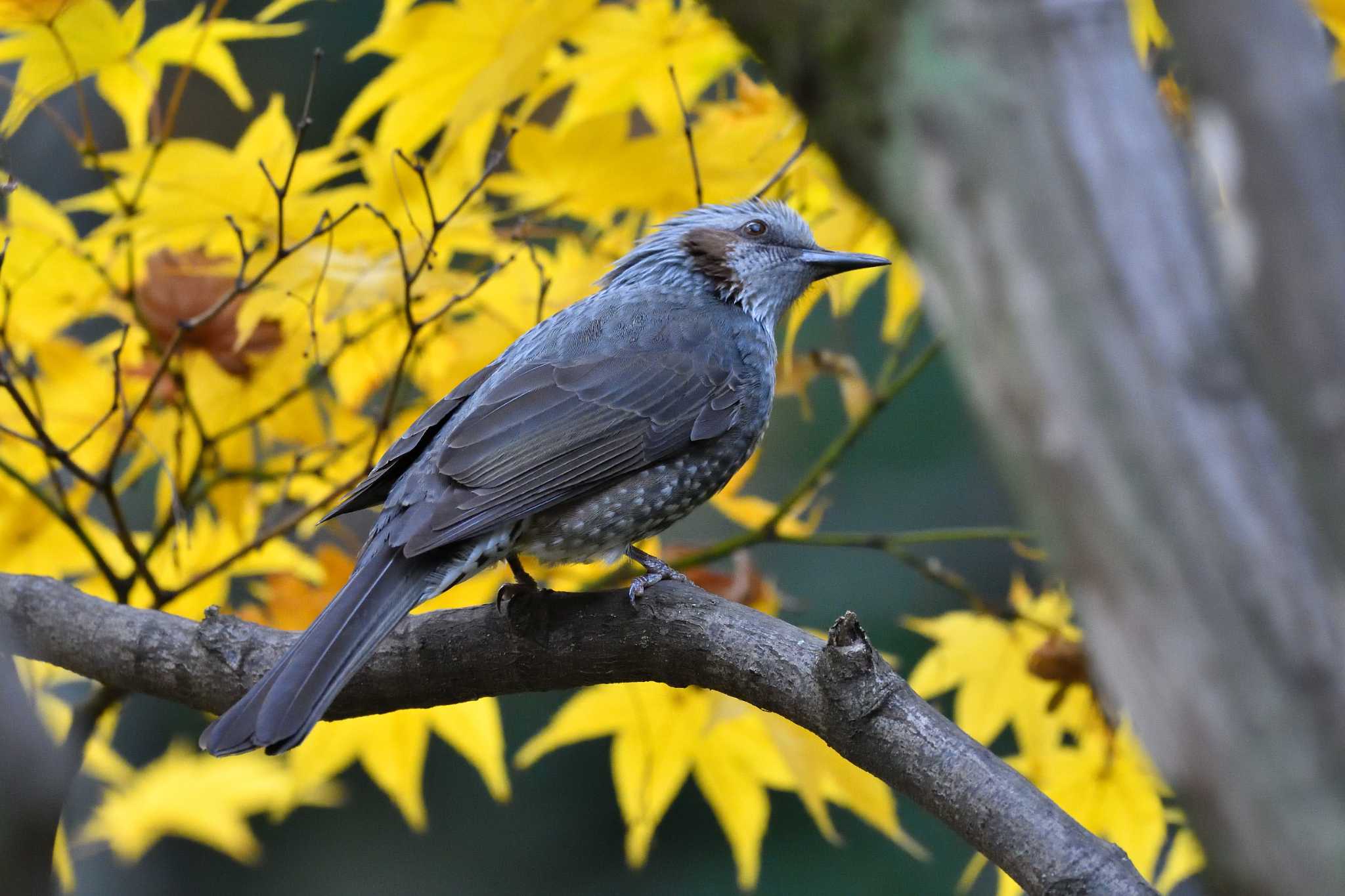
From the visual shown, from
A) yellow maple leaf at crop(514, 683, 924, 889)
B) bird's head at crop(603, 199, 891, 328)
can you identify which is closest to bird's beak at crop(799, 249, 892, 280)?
bird's head at crop(603, 199, 891, 328)

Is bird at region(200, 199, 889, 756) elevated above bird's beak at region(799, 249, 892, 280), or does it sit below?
below

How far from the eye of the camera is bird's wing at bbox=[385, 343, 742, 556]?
249cm

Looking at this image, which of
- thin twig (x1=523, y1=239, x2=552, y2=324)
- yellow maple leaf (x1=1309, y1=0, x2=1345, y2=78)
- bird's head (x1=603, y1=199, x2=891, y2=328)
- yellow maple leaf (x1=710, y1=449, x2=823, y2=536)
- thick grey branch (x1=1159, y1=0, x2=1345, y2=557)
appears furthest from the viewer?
bird's head (x1=603, y1=199, x2=891, y2=328)

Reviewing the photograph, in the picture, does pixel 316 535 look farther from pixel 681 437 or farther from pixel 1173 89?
pixel 1173 89

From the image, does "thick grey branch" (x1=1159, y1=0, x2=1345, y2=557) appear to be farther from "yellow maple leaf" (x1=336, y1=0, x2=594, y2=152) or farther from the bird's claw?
the bird's claw

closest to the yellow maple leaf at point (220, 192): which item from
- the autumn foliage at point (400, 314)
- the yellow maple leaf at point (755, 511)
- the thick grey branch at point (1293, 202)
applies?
the autumn foliage at point (400, 314)

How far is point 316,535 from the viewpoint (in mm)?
5145

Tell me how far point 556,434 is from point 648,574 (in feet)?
1.18

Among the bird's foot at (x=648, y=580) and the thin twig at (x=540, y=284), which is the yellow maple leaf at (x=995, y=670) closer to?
the bird's foot at (x=648, y=580)

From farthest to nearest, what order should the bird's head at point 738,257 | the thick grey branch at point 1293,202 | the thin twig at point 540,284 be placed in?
the bird's head at point 738,257 < the thin twig at point 540,284 < the thick grey branch at point 1293,202

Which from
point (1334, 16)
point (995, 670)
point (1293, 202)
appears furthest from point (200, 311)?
point (1293, 202)

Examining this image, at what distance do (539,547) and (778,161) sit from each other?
3.13 feet

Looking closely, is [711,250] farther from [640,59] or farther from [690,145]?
[690,145]

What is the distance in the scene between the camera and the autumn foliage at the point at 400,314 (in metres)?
2.42
